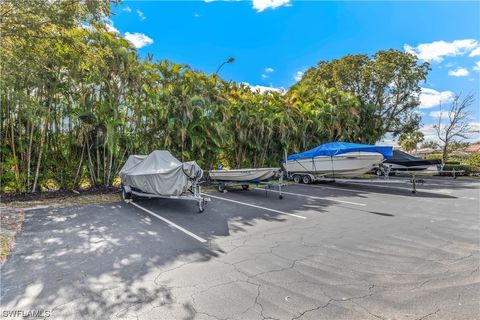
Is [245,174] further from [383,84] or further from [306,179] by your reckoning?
[383,84]

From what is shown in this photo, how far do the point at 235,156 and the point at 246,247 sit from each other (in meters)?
11.1

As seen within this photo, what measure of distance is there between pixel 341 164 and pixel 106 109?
10.2 meters

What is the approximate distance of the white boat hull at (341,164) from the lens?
37.8 ft

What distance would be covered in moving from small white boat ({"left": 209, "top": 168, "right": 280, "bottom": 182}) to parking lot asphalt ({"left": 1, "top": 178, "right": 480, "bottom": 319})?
2687 mm

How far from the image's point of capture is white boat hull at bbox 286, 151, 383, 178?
1151cm

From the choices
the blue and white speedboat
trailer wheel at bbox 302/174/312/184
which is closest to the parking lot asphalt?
the blue and white speedboat

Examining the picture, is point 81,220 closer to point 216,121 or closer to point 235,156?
point 216,121

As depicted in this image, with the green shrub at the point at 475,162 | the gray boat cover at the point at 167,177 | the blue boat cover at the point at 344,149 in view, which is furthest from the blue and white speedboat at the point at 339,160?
the green shrub at the point at 475,162

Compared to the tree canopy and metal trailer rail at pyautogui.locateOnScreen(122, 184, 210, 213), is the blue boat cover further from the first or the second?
metal trailer rail at pyautogui.locateOnScreen(122, 184, 210, 213)

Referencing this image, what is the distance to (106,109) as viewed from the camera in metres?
10.5

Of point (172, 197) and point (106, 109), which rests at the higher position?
point (106, 109)

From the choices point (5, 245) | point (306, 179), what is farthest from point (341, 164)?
point (5, 245)

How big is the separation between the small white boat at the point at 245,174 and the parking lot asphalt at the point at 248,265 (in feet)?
8.82

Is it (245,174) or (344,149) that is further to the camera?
(344,149)
